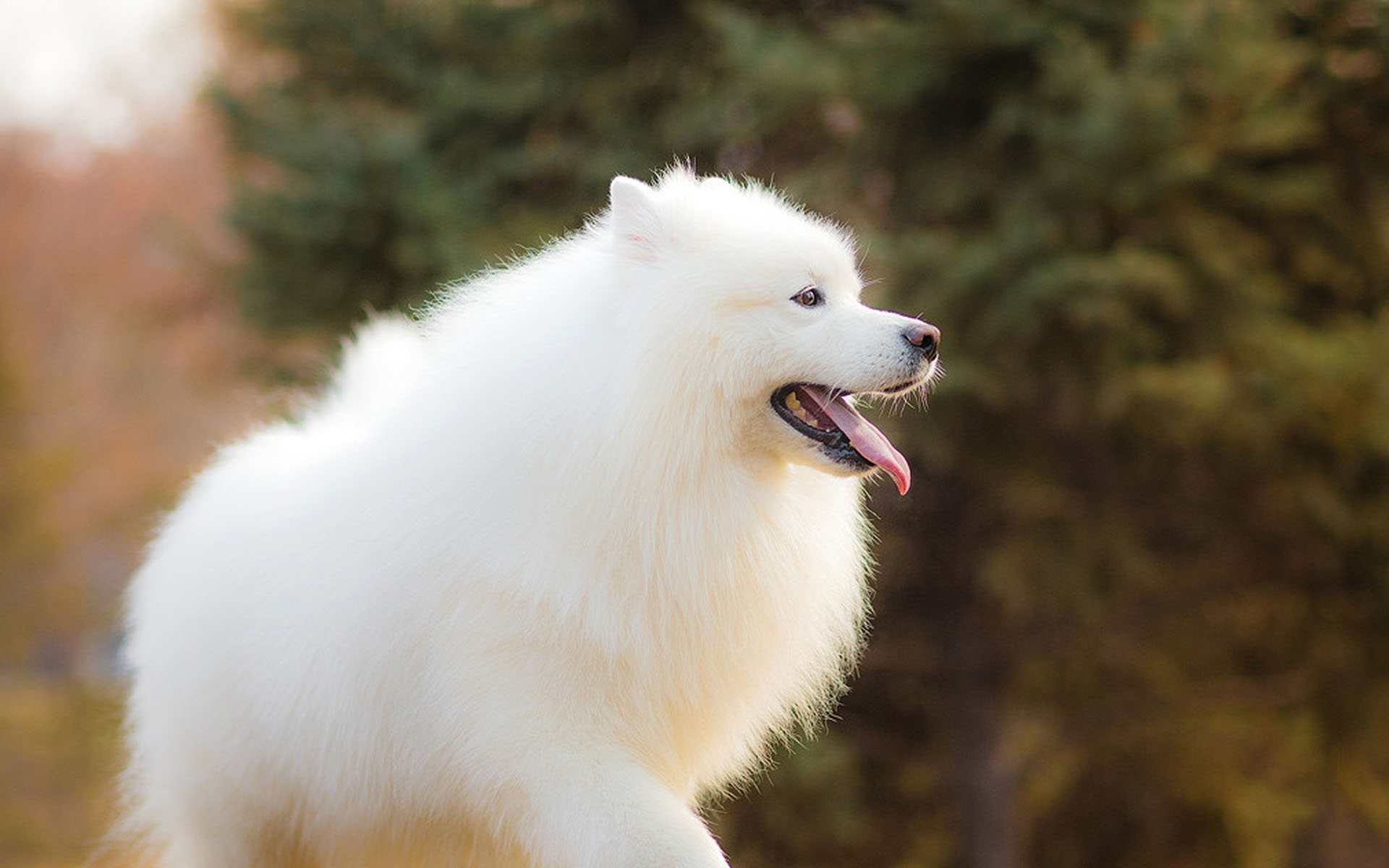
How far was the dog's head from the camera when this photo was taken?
2752 mm

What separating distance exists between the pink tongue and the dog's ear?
488 millimetres

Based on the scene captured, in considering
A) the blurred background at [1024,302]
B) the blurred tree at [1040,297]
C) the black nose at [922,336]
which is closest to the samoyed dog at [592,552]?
the black nose at [922,336]

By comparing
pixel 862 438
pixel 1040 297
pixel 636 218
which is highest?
pixel 636 218

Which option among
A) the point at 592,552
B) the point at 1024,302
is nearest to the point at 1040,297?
the point at 1024,302

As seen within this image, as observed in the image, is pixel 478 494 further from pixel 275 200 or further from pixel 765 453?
pixel 275 200

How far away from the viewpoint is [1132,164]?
6.35m

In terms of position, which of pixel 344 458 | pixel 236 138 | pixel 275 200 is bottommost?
pixel 344 458

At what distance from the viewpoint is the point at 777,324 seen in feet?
9.11

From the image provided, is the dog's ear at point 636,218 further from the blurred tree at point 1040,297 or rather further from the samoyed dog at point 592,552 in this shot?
the blurred tree at point 1040,297

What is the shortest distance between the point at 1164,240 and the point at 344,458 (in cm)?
502

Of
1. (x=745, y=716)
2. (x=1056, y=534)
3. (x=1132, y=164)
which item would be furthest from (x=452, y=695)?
(x=1056, y=534)

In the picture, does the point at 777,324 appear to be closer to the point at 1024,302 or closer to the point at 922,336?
the point at 922,336

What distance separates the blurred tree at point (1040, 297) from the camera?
21.3ft

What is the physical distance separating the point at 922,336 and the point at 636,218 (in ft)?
2.31
